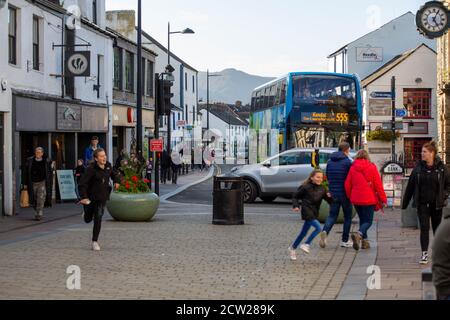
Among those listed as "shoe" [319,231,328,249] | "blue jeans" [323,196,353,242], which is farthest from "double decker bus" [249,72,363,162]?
"shoe" [319,231,328,249]

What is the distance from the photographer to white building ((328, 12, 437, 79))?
62812 mm

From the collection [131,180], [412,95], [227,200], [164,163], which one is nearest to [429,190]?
[227,200]

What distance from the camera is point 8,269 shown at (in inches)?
436

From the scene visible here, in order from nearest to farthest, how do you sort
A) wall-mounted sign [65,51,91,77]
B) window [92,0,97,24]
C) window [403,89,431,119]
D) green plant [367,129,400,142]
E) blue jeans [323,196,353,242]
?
blue jeans [323,196,353,242], wall-mounted sign [65,51,91,77], window [92,0,97,24], green plant [367,129,400,142], window [403,89,431,119]

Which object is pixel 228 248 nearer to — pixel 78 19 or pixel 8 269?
pixel 8 269

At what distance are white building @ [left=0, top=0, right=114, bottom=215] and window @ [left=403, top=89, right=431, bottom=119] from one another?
29092 mm

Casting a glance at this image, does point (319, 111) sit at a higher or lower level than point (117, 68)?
lower

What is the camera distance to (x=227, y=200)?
1803 centimetres

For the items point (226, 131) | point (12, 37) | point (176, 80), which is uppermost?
point (176, 80)

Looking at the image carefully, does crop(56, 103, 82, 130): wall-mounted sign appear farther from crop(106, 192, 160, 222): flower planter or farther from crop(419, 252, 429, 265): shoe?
crop(419, 252, 429, 265): shoe

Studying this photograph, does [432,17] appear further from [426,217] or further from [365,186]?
[426,217]

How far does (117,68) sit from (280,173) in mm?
14295
